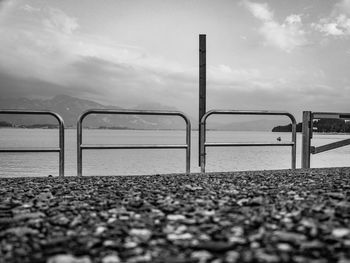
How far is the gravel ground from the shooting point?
7.47ft

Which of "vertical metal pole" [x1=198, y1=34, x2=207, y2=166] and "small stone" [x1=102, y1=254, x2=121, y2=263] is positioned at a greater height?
"vertical metal pole" [x1=198, y1=34, x2=207, y2=166]

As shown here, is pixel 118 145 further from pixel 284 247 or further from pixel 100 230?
pixel 284 247

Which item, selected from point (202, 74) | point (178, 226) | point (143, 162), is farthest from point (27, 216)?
point (143, 162)

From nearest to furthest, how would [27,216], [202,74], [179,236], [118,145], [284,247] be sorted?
[284,247] → [179,236] → [27,216] → [118,145] → [202,74]

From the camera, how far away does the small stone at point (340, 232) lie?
8.21 feet

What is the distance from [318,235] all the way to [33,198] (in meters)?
3.12

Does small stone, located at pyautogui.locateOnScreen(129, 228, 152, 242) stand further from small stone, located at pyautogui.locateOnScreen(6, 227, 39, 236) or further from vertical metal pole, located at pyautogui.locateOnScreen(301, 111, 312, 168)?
vertical metal pole, located at pyautogui.locateOnScreen(301, 111, 312, 168)

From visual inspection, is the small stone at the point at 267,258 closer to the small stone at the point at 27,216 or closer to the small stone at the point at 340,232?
the small stone at the point at 340,232

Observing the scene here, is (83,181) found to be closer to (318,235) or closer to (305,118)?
(318,235)

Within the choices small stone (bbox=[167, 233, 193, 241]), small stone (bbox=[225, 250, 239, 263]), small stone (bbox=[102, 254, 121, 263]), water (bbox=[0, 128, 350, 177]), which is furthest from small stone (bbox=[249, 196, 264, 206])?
water (bbox=[0, 128, 350, 177])

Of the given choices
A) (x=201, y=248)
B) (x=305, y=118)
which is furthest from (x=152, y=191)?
(x=305, y=118)

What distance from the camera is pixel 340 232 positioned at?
2.54 meters

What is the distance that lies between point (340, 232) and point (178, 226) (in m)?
1.14

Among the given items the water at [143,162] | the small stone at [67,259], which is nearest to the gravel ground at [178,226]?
the small stone at [67,259]
